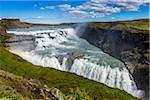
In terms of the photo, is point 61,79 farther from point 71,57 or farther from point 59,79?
point 71,57

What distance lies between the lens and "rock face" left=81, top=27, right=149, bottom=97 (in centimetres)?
8294

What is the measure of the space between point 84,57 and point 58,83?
19.9 meters

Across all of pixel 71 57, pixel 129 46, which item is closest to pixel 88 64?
pixel 71 57

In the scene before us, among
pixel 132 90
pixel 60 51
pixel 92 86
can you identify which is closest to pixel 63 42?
pixel 60 51

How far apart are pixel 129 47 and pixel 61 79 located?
2994 centimetres

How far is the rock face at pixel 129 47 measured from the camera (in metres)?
82.9

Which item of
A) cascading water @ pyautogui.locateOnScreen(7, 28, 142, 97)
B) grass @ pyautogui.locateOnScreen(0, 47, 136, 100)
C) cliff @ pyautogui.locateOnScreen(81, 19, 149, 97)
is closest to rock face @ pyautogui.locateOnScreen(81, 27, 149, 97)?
cliff @ pyautogui.locateOnScreen(81, 19, 149, 97)

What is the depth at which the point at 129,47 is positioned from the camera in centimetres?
9694

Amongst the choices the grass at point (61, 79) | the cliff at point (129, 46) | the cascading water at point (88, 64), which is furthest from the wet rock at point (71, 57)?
the cliff at point (129, 46)

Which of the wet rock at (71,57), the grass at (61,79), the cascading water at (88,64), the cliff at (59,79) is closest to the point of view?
the cliff at (59,79)

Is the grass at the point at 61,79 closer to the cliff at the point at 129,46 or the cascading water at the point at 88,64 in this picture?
the cascading water at the point at 88,64

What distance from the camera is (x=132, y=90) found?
78.7 metres

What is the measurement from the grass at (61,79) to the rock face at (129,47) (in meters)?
12.1

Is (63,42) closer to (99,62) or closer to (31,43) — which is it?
(31,43)
